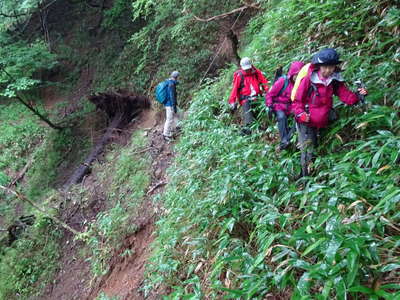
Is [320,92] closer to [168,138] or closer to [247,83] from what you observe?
[247,83]

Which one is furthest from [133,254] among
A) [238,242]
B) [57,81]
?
[57,81]

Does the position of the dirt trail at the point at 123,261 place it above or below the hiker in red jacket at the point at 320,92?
below

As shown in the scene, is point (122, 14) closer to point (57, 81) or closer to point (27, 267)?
point (57, 81)

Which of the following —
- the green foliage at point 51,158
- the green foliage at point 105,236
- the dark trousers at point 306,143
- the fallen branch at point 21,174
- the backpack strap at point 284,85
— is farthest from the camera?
the fallen branch at point 21,174

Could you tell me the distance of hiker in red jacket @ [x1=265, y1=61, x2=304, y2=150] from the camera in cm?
456

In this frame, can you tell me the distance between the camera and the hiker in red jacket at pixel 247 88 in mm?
5852

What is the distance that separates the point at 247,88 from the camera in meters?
5.90

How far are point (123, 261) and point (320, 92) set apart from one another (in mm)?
5266

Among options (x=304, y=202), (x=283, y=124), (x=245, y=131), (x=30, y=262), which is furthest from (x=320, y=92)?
(x=30, y=262)

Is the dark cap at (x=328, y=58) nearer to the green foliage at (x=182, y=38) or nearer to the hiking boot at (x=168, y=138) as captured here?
the hiking boot at (x=168, y=138)

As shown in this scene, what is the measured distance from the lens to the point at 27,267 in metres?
10.1

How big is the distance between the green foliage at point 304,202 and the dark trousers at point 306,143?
0.13 meters

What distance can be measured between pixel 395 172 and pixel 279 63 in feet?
12.8

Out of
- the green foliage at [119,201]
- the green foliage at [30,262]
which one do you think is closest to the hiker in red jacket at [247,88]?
the green foliage at [119,201]
